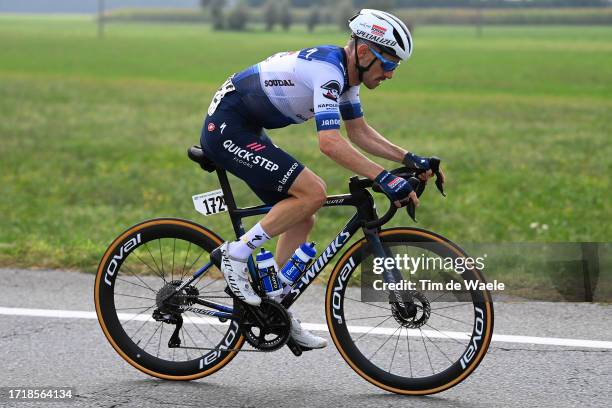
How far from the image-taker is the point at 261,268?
4969 millimetres

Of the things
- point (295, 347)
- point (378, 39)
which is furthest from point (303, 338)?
point (378, 39)

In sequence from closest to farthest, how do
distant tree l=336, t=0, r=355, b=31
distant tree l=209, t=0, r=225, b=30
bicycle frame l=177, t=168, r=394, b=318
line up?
bicycle frame l=177, t=168, r=394, b=318
distant tree l=336, t=0, r=355, b=31
distant tree l=209, t=0, r=225, b=30

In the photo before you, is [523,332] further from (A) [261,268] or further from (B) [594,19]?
(B) [594,19]

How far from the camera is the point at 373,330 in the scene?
5.27 metres

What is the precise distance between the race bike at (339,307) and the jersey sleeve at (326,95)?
14.9 inches

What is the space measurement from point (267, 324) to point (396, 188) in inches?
41.0

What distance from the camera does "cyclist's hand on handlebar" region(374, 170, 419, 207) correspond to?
4508mm

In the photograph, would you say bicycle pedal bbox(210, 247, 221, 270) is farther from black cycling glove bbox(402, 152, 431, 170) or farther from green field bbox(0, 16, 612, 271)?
green field bbox(0, 16, 612, 271)

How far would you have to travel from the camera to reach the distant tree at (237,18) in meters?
141

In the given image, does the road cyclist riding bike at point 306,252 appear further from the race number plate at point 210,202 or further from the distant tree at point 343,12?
the distant tree at point 343,12

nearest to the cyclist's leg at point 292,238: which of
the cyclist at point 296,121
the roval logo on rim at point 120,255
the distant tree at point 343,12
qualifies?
the cyclist at point 296,121

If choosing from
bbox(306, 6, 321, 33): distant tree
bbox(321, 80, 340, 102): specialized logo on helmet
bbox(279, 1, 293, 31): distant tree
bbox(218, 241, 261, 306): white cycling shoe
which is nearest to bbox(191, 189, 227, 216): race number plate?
bbox(218, 241, 261, 306): white cycling shoe

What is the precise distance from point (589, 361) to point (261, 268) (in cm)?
187

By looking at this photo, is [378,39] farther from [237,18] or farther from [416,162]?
[237,18]
